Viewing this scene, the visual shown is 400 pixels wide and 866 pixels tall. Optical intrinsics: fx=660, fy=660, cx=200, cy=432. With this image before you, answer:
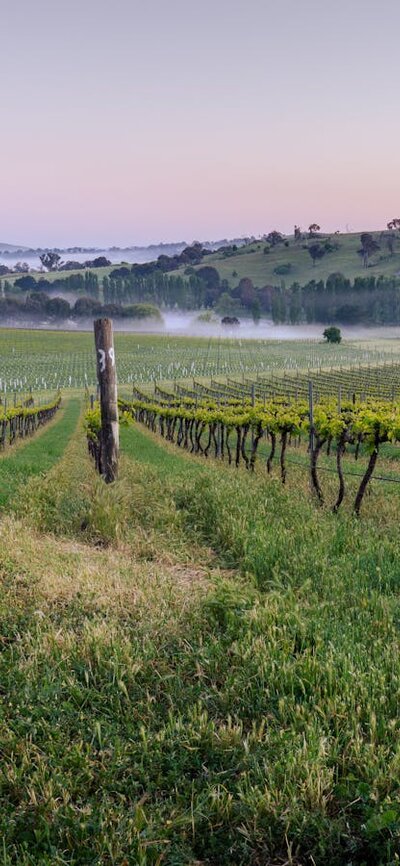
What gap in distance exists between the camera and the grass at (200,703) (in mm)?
3391

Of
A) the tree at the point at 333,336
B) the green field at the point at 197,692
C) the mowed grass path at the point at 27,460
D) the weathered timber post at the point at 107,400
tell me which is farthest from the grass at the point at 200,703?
the tree at the point at 333,336

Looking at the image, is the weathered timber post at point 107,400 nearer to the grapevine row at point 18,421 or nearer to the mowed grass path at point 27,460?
the mowed grass path at point 27,460

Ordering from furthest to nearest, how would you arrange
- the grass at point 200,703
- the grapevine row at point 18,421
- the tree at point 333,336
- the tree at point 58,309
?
1. the tree at point 58,309
2. the tree at point 333,336
3. the grapevine row at point 18,421
4. the grass at point 200,703

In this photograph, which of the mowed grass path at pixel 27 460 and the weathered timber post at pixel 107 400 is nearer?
the weathered timber post at pixel 107 400

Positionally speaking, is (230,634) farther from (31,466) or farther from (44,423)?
(44,423)

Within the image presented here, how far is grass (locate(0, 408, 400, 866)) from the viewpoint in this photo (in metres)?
3.39

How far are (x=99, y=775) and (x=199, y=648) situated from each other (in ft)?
4.85

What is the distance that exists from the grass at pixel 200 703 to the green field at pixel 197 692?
0.01 m

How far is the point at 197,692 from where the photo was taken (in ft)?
15.2

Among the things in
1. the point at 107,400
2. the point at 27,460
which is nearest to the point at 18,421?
the point at 27,460

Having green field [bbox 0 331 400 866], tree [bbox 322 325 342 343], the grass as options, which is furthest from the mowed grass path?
tree [bbox 322 325 342 343]

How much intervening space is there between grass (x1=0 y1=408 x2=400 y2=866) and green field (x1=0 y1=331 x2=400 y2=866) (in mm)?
14

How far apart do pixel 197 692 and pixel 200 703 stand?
0.38 meters

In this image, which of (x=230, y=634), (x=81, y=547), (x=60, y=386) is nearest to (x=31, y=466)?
(x=81, y=547)
